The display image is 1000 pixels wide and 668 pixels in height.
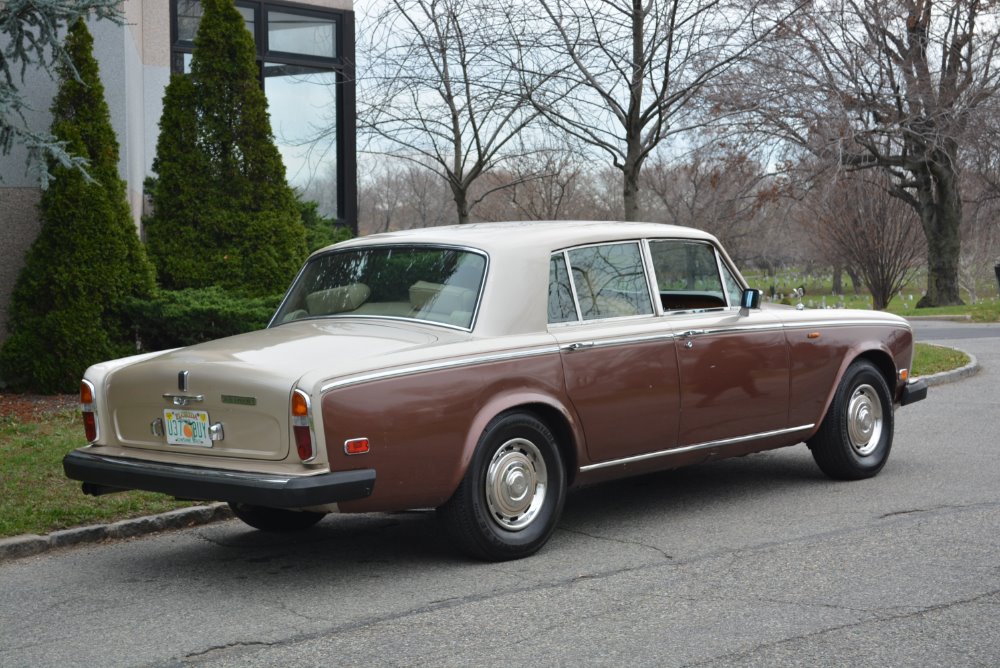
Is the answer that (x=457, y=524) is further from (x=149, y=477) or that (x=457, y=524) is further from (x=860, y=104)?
(x=860, y=104)

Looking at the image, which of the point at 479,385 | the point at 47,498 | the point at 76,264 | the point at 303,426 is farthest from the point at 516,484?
the point at 76,264

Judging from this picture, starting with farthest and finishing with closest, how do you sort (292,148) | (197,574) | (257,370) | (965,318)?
1. (965,318)
2. (292,148)
3. (197,574)
4. (257,370)

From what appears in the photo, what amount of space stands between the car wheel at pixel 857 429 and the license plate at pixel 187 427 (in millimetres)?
4028

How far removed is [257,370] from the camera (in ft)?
17.9

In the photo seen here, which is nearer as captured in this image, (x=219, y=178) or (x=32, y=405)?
(x=32, y=405)

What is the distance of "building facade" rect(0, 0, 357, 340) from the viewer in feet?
44.1

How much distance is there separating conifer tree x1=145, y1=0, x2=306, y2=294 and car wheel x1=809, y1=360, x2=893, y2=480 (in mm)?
7100

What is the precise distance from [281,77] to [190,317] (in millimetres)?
7277

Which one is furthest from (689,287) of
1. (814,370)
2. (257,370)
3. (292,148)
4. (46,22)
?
(292,148)

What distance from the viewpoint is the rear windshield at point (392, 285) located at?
6.16 m

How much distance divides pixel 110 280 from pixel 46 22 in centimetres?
293

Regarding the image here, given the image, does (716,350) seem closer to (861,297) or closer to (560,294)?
(560,294)

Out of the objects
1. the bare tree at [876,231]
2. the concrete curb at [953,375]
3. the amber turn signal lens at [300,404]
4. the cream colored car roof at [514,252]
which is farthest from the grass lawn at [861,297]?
the amber turn signal lens at [300,404]

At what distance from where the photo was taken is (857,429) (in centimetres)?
791
